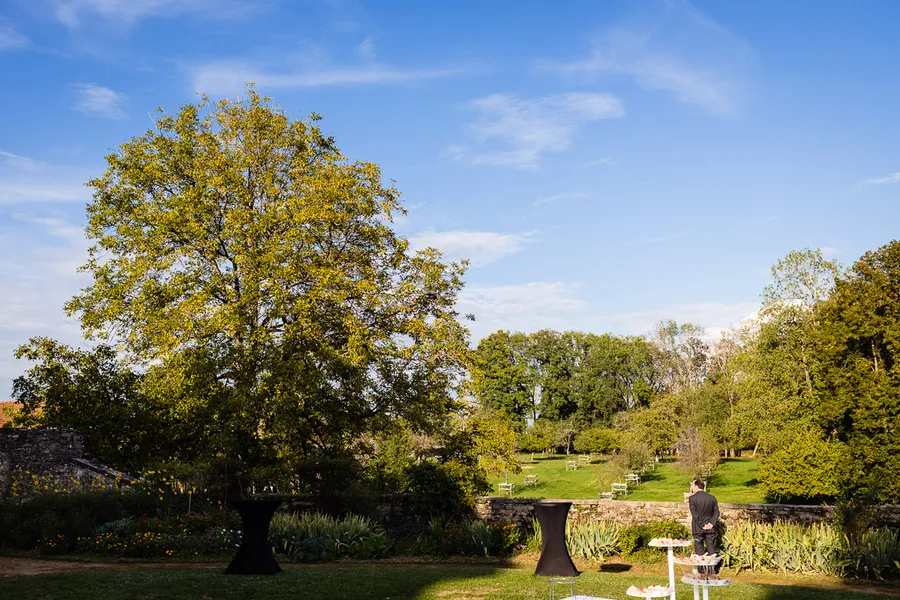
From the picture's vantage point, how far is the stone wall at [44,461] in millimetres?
18844

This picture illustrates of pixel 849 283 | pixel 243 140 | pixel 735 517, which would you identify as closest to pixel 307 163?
pixel 243 140

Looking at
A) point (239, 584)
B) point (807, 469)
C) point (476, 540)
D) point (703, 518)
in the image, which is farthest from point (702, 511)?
point (807, 469)

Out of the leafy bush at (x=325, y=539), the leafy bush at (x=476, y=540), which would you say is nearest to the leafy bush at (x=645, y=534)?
the leafy bush at (x=476, y=540)

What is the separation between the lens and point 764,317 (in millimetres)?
38812

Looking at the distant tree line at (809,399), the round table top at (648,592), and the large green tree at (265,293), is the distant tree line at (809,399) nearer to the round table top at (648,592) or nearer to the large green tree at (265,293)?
the large green tree at (265,293)

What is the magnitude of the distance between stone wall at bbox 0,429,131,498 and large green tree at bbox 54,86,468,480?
9.00 ft

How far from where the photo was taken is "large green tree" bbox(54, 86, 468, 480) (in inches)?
831

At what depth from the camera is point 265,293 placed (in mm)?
21562

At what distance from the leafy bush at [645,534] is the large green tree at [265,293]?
8847mm

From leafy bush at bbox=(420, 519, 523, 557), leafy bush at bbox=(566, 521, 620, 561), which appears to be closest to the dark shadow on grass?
leafy bush at bbox=(420, 519, 523, 557)

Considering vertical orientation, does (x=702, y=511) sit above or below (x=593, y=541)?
above

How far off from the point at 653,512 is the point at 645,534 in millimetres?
1043

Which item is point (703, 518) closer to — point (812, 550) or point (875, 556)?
point (812, 550)

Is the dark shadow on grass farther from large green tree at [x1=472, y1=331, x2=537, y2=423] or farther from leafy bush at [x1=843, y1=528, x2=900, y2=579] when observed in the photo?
large green tree at [x1=472, y1=331, x2=537, y2=423]
